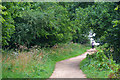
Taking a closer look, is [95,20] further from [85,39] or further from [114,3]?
[85,39]

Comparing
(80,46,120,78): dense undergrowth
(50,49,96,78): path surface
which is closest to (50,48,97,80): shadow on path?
(50,49,96,78): path surface

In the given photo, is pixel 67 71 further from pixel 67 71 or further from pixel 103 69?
pixel 103 69

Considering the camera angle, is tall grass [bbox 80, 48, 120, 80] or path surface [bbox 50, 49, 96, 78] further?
path surface [bbox 50, 49, 96, 78]

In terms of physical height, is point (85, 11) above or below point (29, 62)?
above

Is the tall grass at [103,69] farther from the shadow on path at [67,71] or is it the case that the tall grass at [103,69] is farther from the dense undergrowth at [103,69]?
the shadow on path at [67,71]

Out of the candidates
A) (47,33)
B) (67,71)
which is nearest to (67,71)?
(67,71)

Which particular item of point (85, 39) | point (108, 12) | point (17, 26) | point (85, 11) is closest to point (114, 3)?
point (108, 12)

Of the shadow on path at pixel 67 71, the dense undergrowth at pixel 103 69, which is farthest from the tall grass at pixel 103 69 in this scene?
the shadow on path at pixel 67 71

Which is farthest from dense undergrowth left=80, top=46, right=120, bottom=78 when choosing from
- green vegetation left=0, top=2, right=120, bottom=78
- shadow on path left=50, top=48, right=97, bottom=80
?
shadow on path left=50, top=48, right=97, bottom=80

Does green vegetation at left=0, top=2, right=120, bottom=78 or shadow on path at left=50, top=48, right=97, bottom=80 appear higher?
green vegetation at left=0, top=2, right=120, bottom=78

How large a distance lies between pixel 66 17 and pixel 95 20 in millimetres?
6153

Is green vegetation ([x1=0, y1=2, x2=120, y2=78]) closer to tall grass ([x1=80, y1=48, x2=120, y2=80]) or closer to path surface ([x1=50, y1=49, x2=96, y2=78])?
tall grass ([x1=80, y1=48, x2=120, y2=80])

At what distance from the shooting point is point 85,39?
3022cm

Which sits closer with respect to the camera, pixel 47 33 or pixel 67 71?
pixel 67 71
